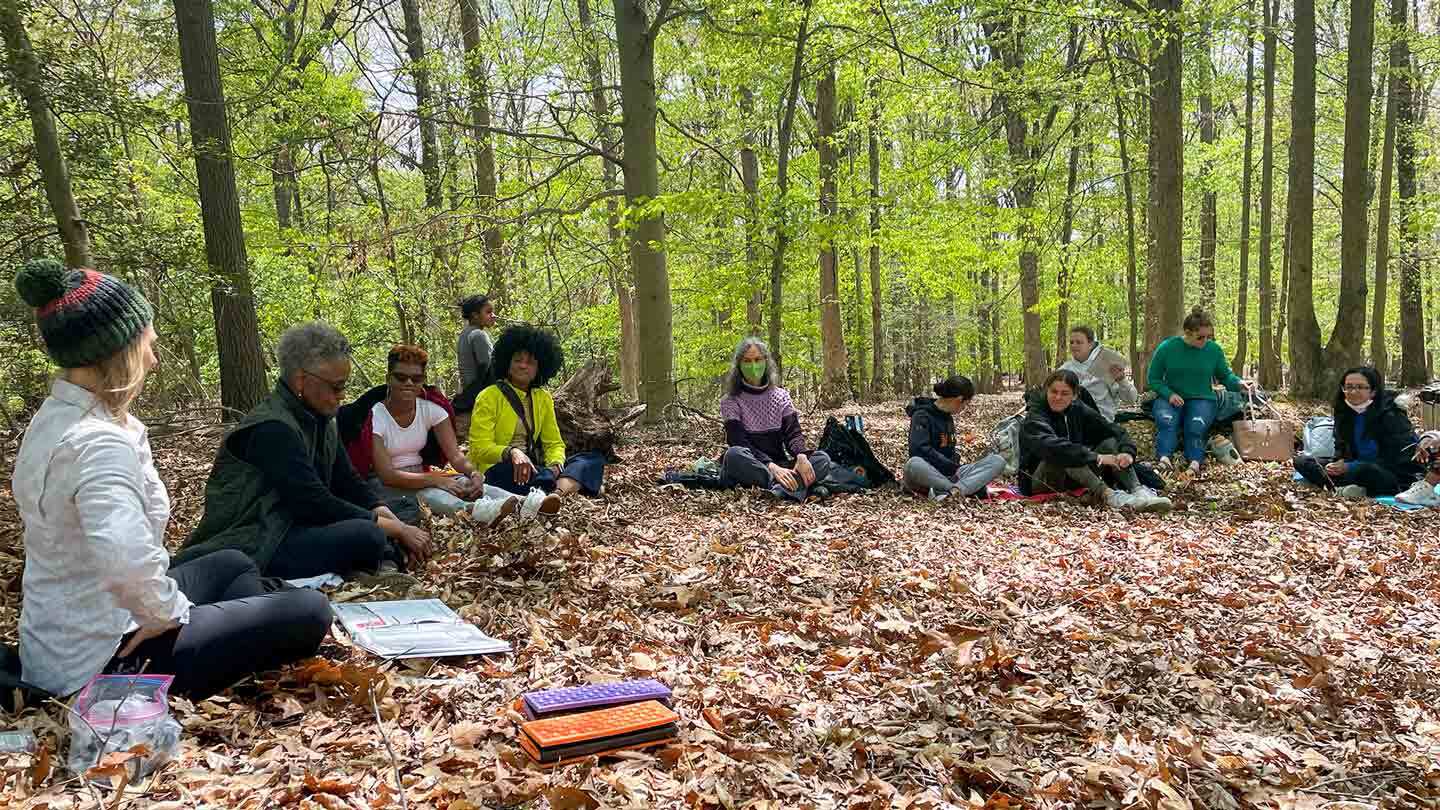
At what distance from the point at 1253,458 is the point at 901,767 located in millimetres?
7495

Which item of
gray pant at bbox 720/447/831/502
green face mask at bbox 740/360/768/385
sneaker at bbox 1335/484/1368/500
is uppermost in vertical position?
green face mask at bbox 740/360/768/385

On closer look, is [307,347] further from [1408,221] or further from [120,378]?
[1408,221]

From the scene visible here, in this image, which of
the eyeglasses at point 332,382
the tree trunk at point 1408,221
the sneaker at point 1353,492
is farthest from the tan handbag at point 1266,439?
the tree trunk at point 1408,221

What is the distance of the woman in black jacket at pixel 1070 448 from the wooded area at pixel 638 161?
3457mm

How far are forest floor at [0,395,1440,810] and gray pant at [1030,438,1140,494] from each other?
1.08 metres

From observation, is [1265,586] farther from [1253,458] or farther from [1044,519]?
[1253,458]

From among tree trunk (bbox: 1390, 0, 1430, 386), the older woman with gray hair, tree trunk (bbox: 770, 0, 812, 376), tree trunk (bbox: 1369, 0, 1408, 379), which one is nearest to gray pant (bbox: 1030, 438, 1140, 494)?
tree trunk (bbox: 770, 0, 812, 376)

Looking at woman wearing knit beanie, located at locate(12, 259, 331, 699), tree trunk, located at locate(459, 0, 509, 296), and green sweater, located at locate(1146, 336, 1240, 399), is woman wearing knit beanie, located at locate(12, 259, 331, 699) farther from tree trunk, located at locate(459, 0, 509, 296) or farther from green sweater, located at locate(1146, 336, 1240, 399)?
green sweater, located at locate(1146, 336, 1240, 399)

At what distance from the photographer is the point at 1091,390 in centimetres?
914

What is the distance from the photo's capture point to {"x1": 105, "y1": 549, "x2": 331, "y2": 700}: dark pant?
284 centimetres

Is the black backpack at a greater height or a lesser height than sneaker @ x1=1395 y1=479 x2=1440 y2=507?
greater

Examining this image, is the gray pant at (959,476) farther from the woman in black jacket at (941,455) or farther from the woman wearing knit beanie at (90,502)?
the woman wearing knit beanie at (90,502)

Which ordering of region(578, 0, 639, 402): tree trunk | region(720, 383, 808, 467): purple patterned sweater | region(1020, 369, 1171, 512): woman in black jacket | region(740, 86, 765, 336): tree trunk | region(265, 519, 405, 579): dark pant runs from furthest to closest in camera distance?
region(578, 0, 639, 402): tree trunk
region(740, 86, 765, 336): tree trunk
region(720, 383, 808, 467): purple patterned sweater
region(1020, 369, 1171, 512): woman in black jacket
region(265, 519, 405, 579): dark pant

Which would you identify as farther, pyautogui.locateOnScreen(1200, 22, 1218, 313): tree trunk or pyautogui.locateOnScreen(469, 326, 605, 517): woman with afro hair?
pyautogui.locateOnScreen(1200, 22, 1218, 313): tree trunk
